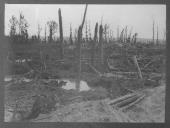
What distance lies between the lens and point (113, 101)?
5.90 feet

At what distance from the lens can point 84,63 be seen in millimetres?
1812

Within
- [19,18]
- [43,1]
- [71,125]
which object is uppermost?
[43,1]

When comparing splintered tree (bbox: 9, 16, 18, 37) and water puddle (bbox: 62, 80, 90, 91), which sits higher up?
splintered tree (bbox: 9, 16, 18, 37)

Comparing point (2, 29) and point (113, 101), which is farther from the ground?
point (2, 29)

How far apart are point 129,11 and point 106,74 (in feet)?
1.42

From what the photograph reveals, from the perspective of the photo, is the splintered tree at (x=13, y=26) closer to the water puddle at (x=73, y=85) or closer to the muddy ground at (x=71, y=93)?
the muddy ground at (x=71, y=93)

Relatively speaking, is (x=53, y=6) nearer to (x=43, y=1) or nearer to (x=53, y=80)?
(x=43, y=1)

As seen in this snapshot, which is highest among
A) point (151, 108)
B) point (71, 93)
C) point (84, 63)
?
point (84, 63)

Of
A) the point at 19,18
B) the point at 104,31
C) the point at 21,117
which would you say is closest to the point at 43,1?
the point at 19,18

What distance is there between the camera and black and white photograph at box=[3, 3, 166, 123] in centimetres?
179

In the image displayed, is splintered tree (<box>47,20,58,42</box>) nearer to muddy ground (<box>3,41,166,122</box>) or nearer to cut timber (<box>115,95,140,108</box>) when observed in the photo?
muddy ground (<box>3,41,166,122</box>)

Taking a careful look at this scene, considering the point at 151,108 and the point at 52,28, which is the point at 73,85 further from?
the point at 151,108

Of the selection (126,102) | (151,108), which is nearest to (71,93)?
(126,102)

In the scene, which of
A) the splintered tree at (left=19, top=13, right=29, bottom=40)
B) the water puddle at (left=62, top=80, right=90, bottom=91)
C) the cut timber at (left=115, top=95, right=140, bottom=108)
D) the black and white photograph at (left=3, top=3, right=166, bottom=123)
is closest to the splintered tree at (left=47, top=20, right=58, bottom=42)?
the black and white photograph at (left=3, top=3, right=166, bottom=123)
